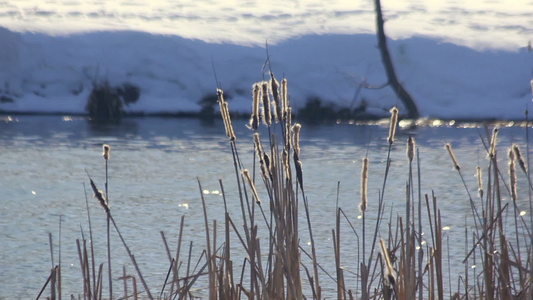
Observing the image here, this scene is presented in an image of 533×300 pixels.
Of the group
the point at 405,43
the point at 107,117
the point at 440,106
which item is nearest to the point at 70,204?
the point at 107,117

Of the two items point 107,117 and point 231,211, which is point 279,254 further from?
point 107,117

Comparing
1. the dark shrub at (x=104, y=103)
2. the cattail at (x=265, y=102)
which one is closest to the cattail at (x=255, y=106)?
the cattail at (x=265, y=102)

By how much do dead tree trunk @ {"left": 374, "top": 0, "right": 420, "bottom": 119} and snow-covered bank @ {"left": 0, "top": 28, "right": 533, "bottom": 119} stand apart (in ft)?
0.35

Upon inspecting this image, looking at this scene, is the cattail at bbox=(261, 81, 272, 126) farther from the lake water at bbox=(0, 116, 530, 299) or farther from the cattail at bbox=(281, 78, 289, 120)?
the lake water at bbox=(0, 116, 530, 299)

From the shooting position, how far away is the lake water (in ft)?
10.9

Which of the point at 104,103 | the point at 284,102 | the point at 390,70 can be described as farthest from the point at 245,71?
the point at 284,102

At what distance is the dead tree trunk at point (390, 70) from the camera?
992 cm

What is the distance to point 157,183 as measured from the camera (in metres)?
5.03

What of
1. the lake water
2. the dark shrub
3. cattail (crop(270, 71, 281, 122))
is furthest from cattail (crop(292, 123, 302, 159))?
the dark shrub

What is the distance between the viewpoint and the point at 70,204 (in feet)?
→ 14.4

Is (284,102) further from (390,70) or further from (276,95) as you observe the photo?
(390,70)

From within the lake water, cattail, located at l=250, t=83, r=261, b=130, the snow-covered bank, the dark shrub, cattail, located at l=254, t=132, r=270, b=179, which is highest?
the snow-covered bank

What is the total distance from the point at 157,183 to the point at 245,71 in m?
5.89

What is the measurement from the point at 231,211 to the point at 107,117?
5.60 meters
